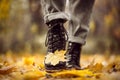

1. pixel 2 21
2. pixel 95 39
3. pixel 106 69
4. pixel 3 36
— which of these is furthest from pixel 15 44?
pixel 106 69

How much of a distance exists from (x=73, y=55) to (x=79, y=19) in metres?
0.12

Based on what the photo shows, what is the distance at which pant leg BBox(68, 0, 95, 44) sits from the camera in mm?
1378

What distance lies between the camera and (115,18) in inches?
89.7

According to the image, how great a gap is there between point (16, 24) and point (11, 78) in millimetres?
1187

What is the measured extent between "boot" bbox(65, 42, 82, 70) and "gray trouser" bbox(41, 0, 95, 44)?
0.02 meters

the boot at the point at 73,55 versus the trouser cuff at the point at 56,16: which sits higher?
the trouser cuff at the point at 56,16

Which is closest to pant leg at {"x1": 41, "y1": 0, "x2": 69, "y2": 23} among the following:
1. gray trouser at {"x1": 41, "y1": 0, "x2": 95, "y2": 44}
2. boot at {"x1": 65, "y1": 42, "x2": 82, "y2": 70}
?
gray trouser at {"x1": 41, "y1": 0, "x2": 95, "y2": 44}

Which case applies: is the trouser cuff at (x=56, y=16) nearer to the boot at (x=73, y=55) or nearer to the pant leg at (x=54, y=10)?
the pant leg at (x=54, y=10)

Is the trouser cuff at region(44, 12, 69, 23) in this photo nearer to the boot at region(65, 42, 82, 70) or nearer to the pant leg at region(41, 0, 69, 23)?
the pant leg at region(41, 0, 69, 23)

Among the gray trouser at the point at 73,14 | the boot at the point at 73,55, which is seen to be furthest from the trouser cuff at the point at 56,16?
the boot at the point at 73,55

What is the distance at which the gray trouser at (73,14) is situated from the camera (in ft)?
4.24

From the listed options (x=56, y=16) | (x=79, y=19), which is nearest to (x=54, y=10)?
(x=56, y=16)

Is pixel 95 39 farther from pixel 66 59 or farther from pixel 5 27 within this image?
pixel 66 59

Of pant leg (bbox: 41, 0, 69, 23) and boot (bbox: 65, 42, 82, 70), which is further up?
pant leg (bbox: 41, 0, 69, 23)
